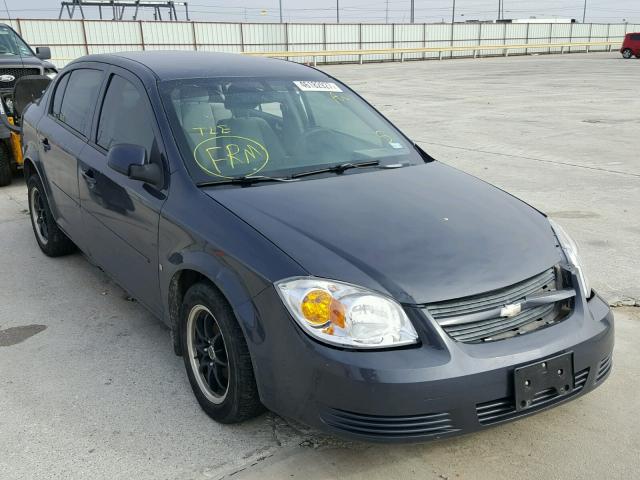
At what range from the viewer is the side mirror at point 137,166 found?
3.21 metres

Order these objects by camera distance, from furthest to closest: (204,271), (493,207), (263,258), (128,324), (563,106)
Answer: (563,106), (128,324), (493,207), (204,271), (263,258)

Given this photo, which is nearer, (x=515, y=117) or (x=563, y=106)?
(x=515, y=117)

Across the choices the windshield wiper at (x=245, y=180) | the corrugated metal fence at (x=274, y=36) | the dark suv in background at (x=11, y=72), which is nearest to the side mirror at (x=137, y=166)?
the windshield wiper at (x=245, y=180)

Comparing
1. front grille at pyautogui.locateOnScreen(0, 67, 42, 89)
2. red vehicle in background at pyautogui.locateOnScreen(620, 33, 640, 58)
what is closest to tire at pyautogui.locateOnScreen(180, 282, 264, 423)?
front grille at pyautogui.locateOnScreen(0, 67, 42, 89)

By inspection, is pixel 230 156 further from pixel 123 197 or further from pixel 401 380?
pixel 401 380

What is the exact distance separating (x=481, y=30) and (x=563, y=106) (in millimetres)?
34742

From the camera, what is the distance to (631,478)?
8.52 feet

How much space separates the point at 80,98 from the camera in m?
4.44

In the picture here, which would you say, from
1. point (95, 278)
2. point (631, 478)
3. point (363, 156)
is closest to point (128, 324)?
point (95, 278)

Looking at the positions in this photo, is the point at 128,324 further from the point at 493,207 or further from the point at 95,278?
the point at 493,207

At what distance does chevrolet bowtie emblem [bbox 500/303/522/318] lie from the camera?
251cm

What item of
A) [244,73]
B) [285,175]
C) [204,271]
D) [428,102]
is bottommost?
[428,102]

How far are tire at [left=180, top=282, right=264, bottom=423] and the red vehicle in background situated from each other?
43.7 metres

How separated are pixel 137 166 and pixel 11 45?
765 cm
